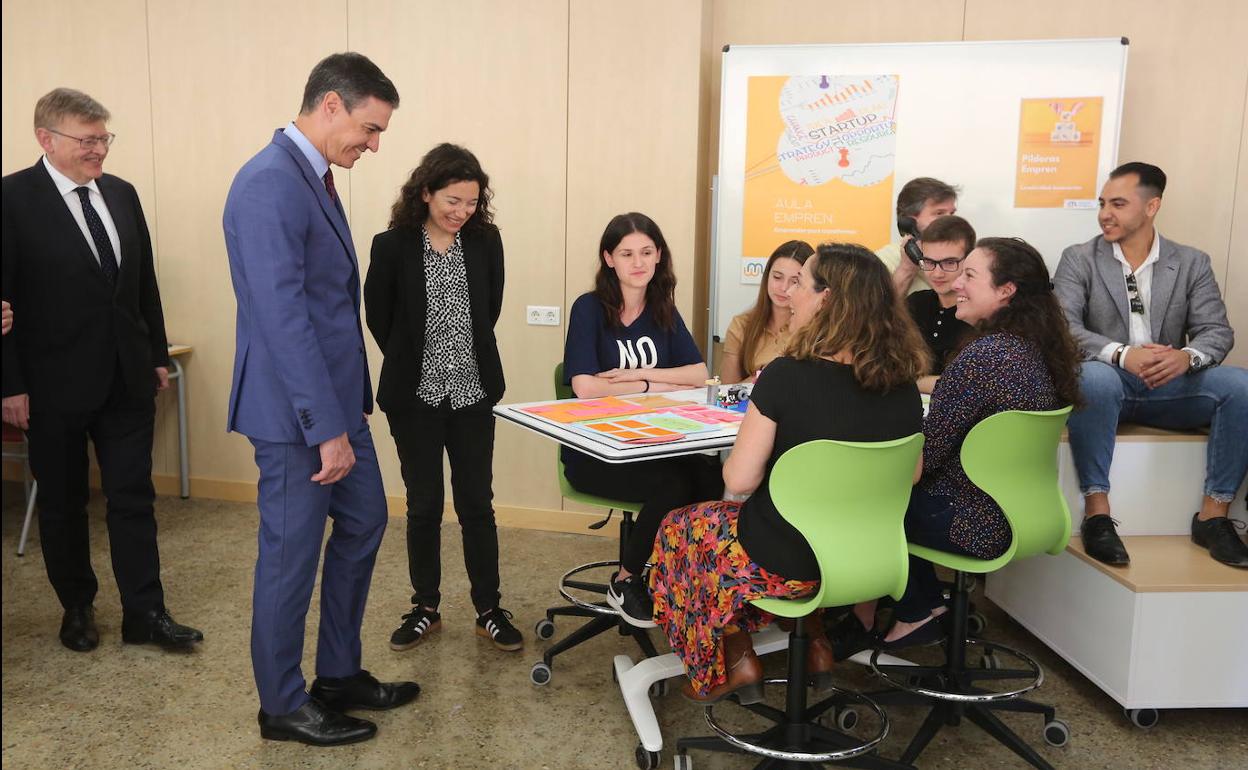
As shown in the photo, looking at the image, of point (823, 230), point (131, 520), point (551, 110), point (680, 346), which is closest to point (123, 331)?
point (131, 520)

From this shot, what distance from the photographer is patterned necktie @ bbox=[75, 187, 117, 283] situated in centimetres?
304

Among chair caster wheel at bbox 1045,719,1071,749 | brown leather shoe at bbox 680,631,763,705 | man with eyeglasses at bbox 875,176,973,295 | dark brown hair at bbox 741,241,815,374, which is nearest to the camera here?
brown leather shoe at bbox 680,631,763,705

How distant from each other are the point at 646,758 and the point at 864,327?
1.23m

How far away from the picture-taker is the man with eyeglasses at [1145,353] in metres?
3.02

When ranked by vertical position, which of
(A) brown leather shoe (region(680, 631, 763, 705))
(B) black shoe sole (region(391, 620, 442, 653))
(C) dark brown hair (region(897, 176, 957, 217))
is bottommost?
(B) black shoe sole (region(391, 620, 442, 653))

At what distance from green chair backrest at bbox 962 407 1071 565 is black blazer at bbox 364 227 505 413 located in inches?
59.6

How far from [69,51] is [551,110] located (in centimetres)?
251

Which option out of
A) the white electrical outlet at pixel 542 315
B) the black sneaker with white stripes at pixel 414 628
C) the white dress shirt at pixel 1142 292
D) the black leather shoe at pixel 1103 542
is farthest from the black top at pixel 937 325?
the black sneaker with white stripes at pixel 414 628

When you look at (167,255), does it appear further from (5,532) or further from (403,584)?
(403,584)

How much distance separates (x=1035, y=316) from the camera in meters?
2.53

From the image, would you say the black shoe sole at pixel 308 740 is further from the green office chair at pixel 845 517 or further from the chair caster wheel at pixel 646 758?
the green office chair at pixel 845 517

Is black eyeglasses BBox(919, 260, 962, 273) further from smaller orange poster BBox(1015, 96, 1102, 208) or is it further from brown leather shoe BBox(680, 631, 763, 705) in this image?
brown leather shoe BBox(680, 631, 763, 705)

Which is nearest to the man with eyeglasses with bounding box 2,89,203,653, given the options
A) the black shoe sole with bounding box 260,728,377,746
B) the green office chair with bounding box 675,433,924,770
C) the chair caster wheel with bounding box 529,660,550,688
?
the black shoe sole with bounding box 260,728,377,746

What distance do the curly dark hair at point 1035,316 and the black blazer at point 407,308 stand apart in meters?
1.51
